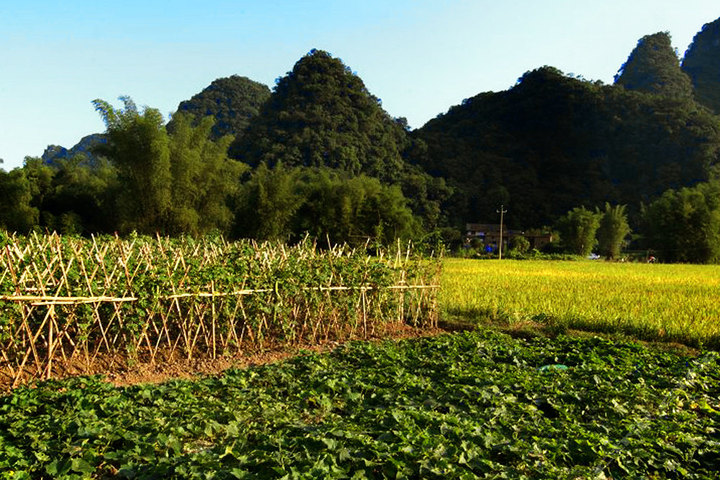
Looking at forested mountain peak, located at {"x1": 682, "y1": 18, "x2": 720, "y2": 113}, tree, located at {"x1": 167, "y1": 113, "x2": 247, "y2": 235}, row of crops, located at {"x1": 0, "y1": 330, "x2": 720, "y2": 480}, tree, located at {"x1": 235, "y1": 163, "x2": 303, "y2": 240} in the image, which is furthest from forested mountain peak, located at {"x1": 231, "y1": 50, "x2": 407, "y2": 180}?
forested mountain peak, located at {"x1": 682, "y1": 18, "x2": 720, "y2": 113}

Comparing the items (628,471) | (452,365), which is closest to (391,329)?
(452,365)

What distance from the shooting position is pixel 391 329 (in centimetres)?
988

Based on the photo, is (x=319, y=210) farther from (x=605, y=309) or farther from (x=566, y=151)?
(x=566, y=151)

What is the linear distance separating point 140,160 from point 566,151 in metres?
62.3

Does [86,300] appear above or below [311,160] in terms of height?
below

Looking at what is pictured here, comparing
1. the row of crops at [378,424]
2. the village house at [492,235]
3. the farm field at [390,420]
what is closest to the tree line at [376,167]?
the village house at [492,235]

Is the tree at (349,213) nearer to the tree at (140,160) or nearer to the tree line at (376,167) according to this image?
the tree line at (376,167)

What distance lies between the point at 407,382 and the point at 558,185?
63585mm

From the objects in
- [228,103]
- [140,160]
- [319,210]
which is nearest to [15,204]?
[140,160]

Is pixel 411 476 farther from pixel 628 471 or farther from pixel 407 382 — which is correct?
pixel 407 382

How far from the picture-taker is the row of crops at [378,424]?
3.18 meters

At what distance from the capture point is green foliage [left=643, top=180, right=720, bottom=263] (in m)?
41.0

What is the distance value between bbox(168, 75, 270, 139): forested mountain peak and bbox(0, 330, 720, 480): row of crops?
202 feet

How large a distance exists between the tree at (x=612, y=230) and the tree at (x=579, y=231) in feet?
4.29
